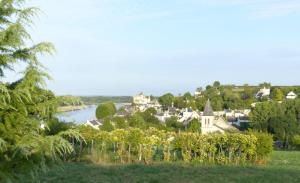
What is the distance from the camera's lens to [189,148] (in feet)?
60.8

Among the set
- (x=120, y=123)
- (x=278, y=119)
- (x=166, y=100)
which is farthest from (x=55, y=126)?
(x=166, y=100)

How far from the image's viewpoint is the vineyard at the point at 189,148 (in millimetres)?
18094

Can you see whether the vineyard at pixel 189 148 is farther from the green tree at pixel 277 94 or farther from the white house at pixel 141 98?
the white house at pixel 141 98

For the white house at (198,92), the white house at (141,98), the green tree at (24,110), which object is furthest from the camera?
the white house at (141,98)

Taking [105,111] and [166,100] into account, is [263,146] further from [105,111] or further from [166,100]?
[166,100]

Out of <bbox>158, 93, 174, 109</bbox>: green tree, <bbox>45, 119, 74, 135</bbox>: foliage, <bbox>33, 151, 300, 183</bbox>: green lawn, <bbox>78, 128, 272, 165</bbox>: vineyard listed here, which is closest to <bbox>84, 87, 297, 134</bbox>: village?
<bbox>158, 93, 174, 109</bbox>: green tree

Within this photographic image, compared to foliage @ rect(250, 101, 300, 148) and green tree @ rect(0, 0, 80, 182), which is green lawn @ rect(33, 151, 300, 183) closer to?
green tree @ rect(0, 0, 80, 182)

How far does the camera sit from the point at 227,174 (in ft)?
39.9

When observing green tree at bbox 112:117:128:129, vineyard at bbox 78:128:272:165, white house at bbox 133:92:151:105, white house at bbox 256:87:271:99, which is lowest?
green tree at bbox 112:117:128:129

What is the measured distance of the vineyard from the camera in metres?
18.1

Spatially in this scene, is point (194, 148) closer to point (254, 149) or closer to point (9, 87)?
point (254, 149)

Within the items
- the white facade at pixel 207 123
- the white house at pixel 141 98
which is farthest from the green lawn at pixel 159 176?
the white house at pixel 141 98

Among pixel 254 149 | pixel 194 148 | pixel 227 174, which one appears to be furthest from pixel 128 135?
pixel 227 174

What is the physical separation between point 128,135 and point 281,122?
152 feet
